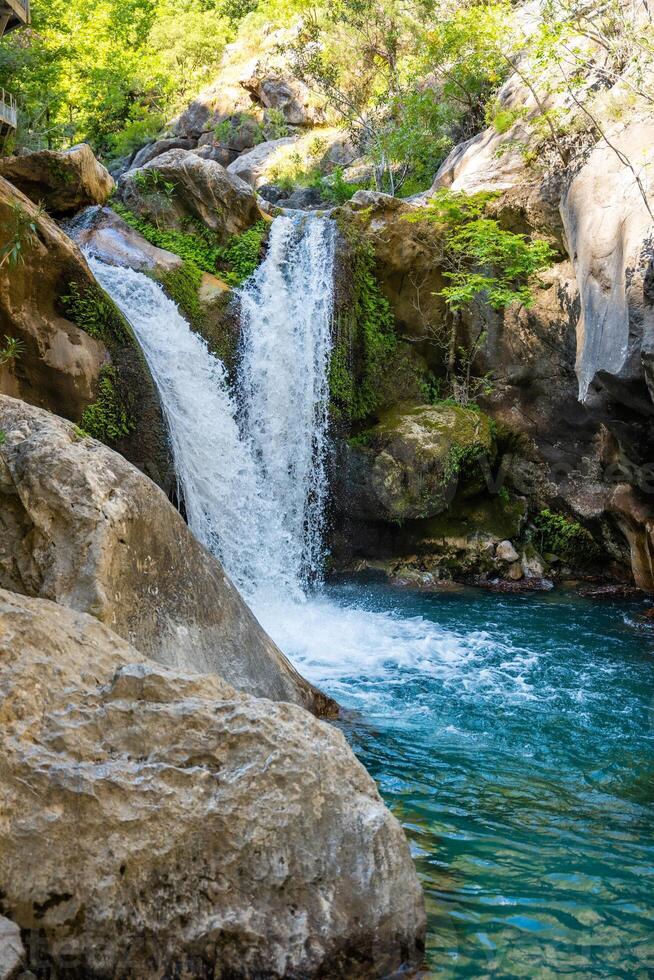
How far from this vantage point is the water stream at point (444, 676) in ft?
12.0

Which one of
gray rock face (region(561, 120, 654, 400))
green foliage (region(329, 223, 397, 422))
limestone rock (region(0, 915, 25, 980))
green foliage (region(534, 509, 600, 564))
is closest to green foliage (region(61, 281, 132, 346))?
green foliage (region(329, 223, 397, 422))

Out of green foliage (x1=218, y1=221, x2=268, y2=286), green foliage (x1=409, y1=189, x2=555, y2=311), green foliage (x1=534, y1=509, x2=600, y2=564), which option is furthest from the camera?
green foliage (x1=218, y1=221, x2=268, y2=286)

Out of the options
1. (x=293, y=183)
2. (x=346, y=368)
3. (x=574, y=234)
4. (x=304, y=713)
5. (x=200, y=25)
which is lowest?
(x=304, y=713)

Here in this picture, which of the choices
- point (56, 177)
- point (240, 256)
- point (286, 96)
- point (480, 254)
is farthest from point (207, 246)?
point (286, 96)

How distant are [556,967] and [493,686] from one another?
430 centimetres

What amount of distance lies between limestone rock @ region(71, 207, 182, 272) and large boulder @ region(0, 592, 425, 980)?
956 centimetres

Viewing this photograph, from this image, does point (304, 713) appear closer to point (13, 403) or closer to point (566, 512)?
point (13, 403)

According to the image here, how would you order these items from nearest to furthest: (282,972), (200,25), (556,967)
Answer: (282,972), (556,967), (200,25)

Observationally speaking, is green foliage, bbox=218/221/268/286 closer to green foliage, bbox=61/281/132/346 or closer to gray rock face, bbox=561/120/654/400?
green foliage, bbox=61/281/132/346

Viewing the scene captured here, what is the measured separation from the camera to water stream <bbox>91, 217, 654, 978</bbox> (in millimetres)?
3664

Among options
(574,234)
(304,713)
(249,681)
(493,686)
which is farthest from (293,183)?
(304,713)

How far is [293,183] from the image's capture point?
21.9 meters

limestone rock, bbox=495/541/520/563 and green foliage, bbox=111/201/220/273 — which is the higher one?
green foliage, bbox=111/201/220/273

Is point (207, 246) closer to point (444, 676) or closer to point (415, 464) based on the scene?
point (415, 464)
